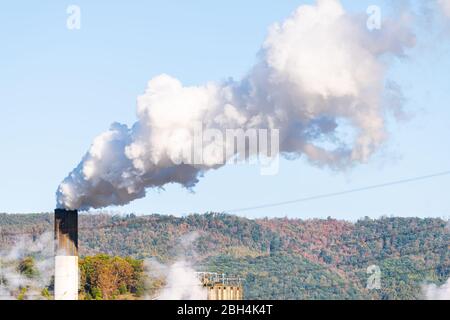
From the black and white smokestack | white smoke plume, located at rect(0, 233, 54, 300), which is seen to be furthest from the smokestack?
white smoke plume, located at rect(0, 233, 54, 300)

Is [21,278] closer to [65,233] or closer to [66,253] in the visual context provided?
[65,233]

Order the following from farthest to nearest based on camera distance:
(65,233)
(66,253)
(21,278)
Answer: (21,278) < (65,233) < (66,253)

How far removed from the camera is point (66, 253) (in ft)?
214

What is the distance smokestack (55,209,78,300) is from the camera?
64.0 m

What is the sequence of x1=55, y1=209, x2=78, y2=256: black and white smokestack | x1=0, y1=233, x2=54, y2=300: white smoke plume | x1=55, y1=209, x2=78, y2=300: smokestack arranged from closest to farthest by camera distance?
x1=55, y1=209, x2=78, y2=300: smokestack → x1=55, y1=209, x2=78, y2=256: black and white smokestack → x1=0, y1=233, x2=54, y2=300: white smoke plume

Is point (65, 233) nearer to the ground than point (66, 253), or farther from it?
farther from it

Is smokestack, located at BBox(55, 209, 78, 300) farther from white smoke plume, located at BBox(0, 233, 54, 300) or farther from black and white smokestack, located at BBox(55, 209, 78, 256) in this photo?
white smoke plume, located at BBox(0, 233, 54, 300)

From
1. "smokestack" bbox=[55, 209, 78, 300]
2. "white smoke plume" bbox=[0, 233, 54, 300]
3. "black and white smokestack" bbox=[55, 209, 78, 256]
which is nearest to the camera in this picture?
"smokestack" bbox=[55, 209, 78, 300]

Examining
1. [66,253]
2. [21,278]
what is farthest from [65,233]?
[21,278]
